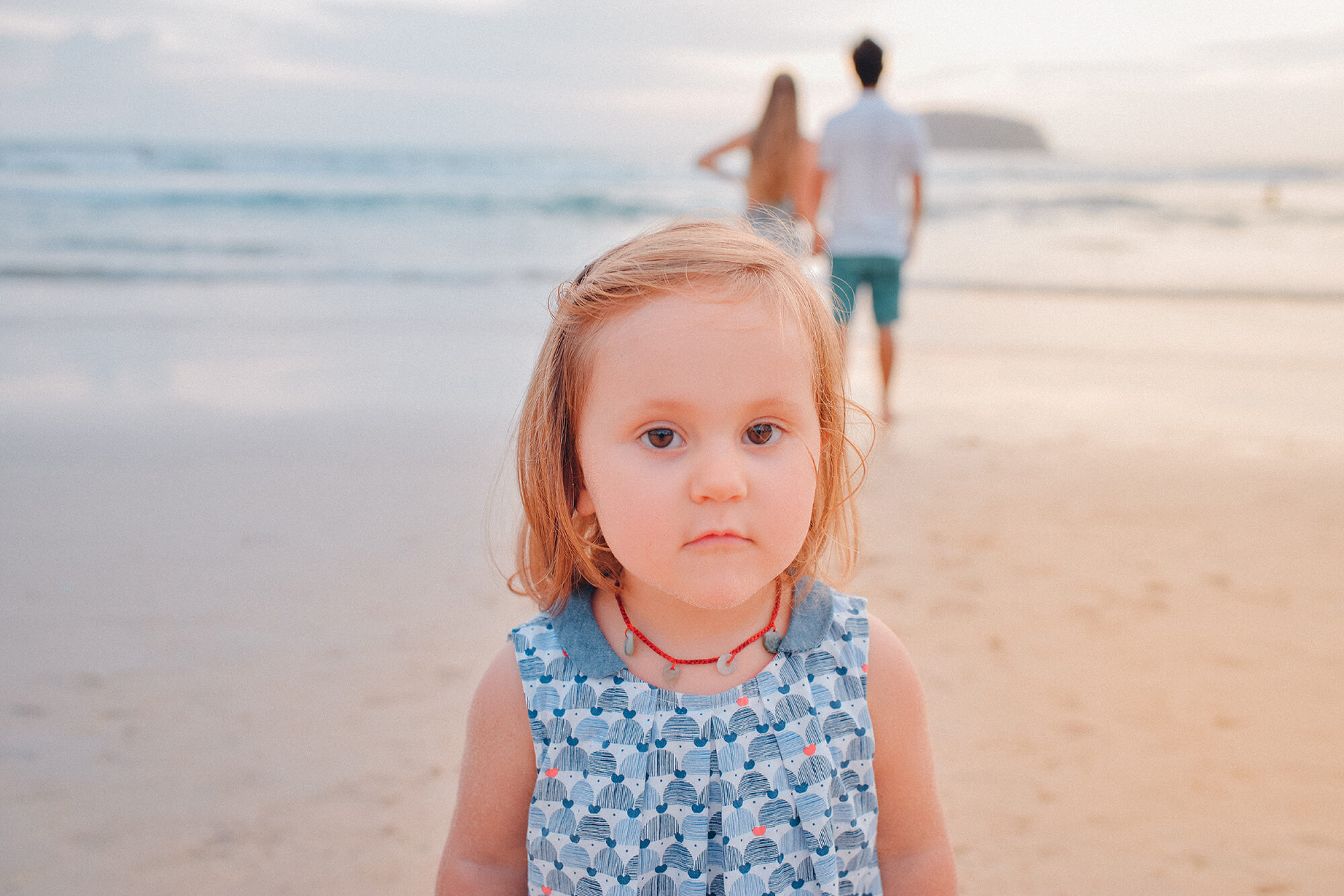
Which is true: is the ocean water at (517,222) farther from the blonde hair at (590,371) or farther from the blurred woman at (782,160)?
the blonde hair at (590,371)

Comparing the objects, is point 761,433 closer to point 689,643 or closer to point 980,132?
point 689,643

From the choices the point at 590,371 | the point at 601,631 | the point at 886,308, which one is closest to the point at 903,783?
the point at 601,631

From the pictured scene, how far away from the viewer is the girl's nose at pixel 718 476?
3.44 feet

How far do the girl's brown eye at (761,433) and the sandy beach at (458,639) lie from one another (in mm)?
1421

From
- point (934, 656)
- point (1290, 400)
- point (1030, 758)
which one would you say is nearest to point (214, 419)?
point (934, 656)

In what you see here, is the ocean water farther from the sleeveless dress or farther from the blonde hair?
the sleeveless dress

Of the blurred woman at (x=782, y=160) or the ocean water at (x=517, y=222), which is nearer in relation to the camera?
the blurred woman at (x=782, y=160)

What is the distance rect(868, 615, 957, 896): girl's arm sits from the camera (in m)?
1.26

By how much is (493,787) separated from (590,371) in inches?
20.1

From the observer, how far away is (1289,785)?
238 centimetres

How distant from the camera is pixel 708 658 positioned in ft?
4.04

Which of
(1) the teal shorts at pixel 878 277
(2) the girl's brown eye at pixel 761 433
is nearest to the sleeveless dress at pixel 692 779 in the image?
(2) the girl's brown eye at pixel 761 433

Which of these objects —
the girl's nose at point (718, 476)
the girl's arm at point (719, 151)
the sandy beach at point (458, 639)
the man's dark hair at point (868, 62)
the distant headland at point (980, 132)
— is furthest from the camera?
the distant headland at point (980, 132)

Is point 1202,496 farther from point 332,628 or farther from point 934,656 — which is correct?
point 332,628
